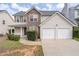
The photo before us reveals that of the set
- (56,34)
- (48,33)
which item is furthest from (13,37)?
(56,34)

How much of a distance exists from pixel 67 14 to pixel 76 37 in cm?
92

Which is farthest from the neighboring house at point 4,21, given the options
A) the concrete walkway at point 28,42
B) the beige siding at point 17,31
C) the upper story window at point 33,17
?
the upper story window at point 33,17

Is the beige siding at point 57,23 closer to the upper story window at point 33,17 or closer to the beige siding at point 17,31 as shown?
the upper story window at point 33,17

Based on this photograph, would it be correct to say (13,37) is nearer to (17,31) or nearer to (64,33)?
(17,31)

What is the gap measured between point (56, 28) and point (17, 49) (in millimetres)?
1740

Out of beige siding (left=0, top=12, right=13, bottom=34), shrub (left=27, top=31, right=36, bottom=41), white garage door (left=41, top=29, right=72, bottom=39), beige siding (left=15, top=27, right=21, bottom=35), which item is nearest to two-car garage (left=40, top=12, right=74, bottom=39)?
white garage door (left=41, top=29, right=72, bottom=39)

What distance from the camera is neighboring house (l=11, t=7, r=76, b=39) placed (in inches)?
389

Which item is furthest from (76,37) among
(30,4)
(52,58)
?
(30,4)

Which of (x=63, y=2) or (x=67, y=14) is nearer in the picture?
(x=63, y=2)

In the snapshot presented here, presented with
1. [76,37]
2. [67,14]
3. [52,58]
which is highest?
[67,14]

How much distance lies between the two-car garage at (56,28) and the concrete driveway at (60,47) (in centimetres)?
20

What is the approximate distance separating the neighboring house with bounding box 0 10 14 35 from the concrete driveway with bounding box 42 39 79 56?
144cm

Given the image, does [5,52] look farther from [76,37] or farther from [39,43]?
[76,37]

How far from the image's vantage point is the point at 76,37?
9.85 metres
